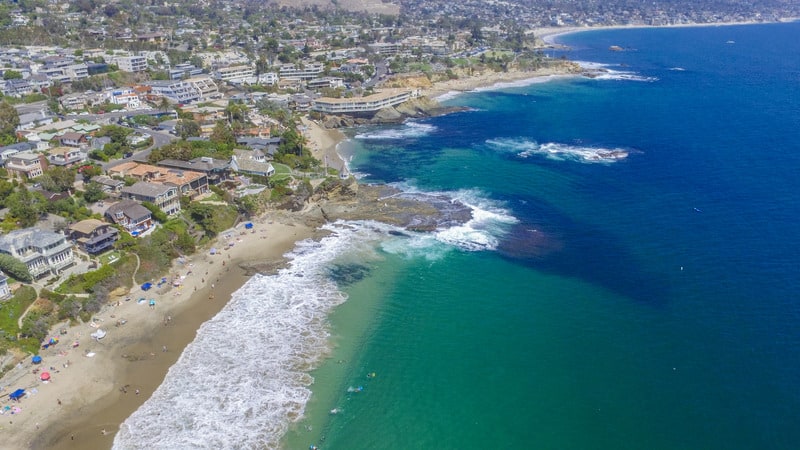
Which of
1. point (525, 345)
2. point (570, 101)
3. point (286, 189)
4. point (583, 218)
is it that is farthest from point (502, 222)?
point (570, 101)

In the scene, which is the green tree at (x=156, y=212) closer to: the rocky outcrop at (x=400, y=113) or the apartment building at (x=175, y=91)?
the rocky outcrop at (x=400, y=113)

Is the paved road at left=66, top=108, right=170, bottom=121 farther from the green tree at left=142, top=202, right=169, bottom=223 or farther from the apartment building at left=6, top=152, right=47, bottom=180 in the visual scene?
the green tree at left=142, top=202, right=169, bottom=223

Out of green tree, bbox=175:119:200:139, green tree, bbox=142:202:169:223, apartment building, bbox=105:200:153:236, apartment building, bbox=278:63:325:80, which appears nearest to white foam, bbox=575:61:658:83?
apartment building, bbox=278:63:325:80

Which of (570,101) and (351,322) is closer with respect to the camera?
(351,322)

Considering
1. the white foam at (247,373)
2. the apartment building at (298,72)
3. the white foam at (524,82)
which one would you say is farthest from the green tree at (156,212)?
the white foam at (524,82)

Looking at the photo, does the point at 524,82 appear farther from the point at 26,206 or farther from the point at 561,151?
the point at 26,206

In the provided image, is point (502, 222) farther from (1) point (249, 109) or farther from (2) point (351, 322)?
(1) point (249, 109)

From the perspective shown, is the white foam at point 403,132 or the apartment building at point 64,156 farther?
the white foam at point 403,132
